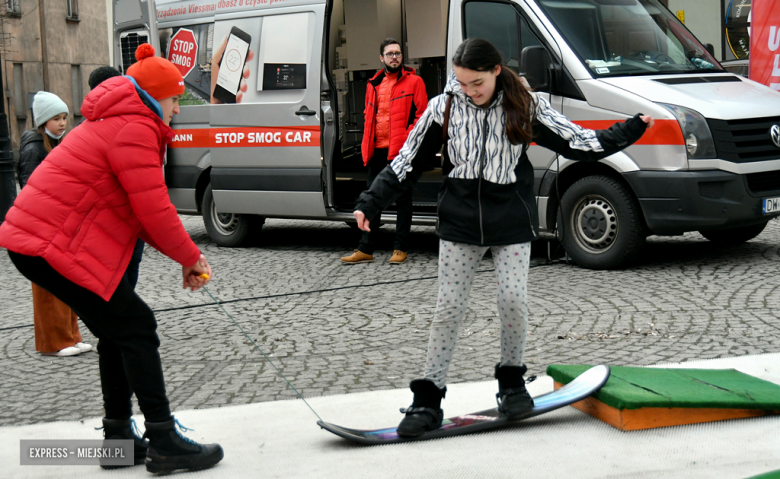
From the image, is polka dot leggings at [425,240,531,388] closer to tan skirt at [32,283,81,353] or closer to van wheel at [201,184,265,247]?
tan skirt at [32,283,81,353]

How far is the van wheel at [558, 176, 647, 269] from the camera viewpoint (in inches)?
297

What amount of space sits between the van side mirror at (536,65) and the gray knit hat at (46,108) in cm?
349

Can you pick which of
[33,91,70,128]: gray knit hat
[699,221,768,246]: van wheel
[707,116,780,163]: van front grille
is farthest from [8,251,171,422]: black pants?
[699,221,768,246]: van wheel

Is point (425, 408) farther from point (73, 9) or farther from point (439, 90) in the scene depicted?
point (73, 9)

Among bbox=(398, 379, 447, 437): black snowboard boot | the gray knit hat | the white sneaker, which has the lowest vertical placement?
the white sneaker

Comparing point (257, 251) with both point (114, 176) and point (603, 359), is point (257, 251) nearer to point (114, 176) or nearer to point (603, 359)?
point (603, 359)

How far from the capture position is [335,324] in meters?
6.36

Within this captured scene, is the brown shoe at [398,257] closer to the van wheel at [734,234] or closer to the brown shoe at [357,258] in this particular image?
the brown shoe at [357,258]

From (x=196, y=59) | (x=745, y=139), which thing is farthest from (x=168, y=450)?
(x=196, y=59)

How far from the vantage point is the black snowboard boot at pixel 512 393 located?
396 cm

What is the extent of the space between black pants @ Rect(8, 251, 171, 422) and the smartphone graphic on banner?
21.6 ft

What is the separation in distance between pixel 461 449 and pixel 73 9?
37137mm

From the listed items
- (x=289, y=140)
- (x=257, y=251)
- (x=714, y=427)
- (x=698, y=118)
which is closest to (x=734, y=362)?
(x=714, y=427)

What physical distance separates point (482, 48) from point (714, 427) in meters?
1.79
